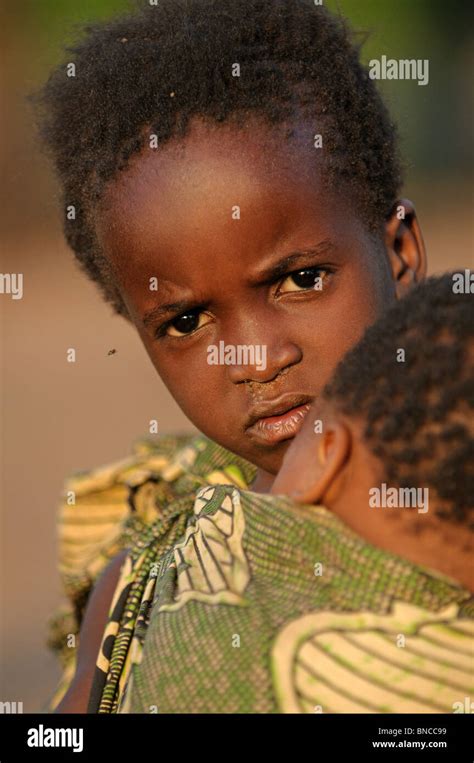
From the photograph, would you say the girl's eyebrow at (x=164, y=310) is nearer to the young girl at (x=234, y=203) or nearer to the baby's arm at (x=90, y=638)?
the young girl at (x=234, y=203)

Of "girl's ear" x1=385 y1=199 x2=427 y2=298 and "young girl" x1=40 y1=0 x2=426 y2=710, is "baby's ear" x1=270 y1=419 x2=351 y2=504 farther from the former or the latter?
"girl's ear" x1=385 y1=199 x2=427 y2=298

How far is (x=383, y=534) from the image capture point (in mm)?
1483

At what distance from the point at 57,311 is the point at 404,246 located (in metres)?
8.72

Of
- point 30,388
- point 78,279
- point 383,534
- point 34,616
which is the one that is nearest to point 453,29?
point 30,388

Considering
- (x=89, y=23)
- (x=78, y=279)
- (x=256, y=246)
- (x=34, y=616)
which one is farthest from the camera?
(x=34, y=616)

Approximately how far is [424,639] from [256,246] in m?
0.98

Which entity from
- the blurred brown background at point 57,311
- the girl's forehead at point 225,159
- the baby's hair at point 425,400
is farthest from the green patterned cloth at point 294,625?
the blurred brown background at point 57,311

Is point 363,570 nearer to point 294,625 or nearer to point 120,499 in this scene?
point 294,625

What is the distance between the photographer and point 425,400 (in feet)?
4.70

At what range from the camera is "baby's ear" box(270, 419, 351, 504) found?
1.51m

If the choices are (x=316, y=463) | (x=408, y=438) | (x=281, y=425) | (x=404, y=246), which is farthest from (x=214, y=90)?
(x=408, y=438)

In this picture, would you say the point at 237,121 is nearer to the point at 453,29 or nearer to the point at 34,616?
the point at 34,616

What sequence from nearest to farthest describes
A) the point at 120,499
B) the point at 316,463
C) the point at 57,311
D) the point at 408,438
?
the point at 408,438 < the point at 316,463 < the point at 120,499 < the point at 57,311

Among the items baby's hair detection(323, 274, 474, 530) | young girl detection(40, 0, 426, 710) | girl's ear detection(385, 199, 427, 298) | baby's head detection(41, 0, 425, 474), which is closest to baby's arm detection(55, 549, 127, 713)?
young girl detection(40, 0, 426, 710)
